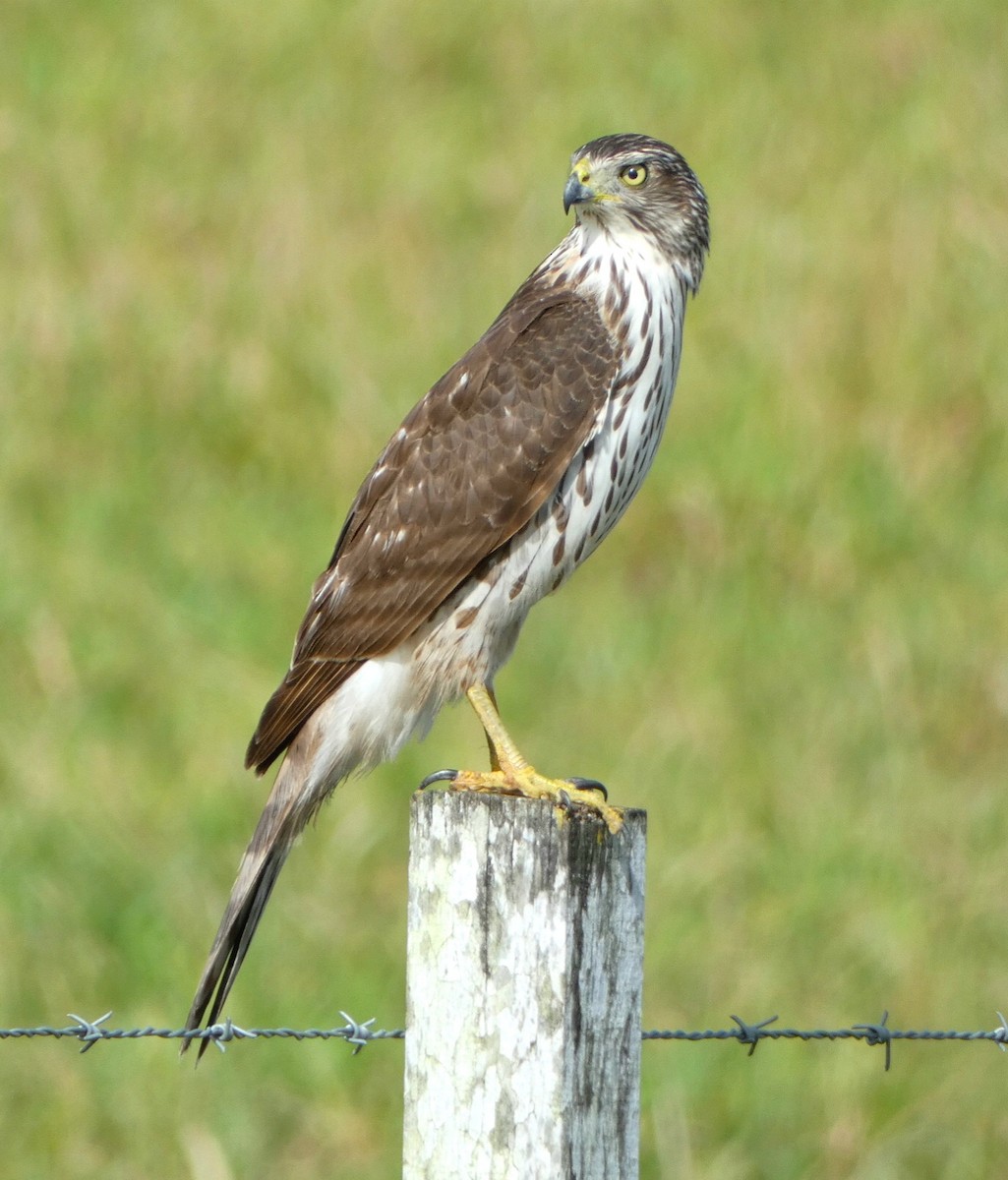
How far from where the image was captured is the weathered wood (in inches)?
98.7

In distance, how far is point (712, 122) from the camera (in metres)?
11.8

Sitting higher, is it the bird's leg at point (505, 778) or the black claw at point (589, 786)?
the bird's leg at point (505, 778)

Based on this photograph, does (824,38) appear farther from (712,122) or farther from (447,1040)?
(447,1040)

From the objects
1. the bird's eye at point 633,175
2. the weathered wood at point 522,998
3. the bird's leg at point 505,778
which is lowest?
the weathered wood at point 522,998

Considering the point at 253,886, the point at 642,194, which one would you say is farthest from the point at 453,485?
the point at 253,886

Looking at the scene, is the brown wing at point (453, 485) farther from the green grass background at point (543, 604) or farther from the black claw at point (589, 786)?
the green grass background at point (543, 604)

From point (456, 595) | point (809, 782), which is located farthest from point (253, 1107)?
point (809, 782)

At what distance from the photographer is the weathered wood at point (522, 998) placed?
2.51 m

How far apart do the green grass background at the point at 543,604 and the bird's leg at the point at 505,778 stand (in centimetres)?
154

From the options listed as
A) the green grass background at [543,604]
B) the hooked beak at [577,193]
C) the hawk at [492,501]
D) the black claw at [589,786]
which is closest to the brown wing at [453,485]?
the hawk at [492,501]

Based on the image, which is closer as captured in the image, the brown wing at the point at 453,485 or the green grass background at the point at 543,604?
the brown wing at the point at 453,485

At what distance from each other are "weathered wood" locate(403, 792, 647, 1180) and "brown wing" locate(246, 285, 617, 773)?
5.06 feet

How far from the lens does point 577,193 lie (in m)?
4.42

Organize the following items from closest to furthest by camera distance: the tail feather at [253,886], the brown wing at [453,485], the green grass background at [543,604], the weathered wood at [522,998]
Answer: the weathered wood at [522,998], the tail feather at [253,886], the brown wing at [453,485], the green grass background at [543,604]
